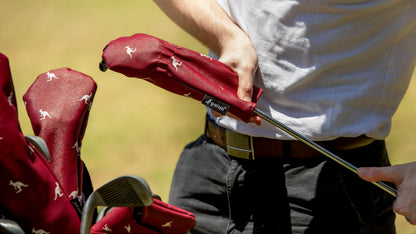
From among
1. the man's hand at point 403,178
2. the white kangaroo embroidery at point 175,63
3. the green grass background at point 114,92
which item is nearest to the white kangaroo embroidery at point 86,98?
the white kangaroo embroidery at point 175,63

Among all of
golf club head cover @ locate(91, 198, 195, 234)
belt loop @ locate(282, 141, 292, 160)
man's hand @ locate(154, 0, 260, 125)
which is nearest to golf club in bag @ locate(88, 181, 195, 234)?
golf club head cover @ locate(91, 198, 195, 234)

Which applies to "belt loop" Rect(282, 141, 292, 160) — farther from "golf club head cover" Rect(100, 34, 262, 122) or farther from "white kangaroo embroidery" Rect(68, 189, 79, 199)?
"white kangaroo embroidery" Rect(68, 189, 79, 199)

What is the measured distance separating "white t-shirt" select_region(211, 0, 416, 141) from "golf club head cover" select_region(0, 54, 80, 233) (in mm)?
509

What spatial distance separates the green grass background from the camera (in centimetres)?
332

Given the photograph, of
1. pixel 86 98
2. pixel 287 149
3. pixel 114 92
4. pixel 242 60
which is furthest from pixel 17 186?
pixel 114 92

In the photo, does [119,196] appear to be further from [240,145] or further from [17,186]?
[240,145]

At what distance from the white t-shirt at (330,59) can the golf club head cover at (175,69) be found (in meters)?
0.17

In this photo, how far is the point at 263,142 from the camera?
1229mm

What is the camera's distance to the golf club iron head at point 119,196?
0.82 m

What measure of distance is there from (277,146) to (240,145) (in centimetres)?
7

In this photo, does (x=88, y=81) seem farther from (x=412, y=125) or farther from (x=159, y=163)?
(x=412, y=125)

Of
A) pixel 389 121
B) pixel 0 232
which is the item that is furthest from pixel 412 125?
pixel 0 232

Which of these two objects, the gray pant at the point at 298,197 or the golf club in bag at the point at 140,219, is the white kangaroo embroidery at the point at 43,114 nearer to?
the golf club in bag at the point at 140,219

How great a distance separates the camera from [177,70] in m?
1.00
